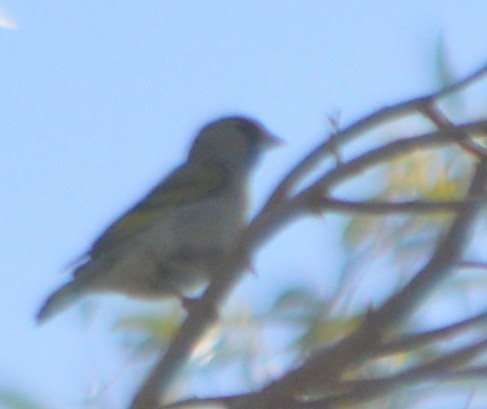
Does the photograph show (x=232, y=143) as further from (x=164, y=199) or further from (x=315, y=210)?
(x=315, y=210)

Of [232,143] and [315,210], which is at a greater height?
[315,210]

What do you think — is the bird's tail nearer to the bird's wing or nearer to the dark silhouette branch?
the bird's wing

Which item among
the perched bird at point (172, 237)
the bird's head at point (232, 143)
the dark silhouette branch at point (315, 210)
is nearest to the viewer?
the dark silhouette branch at point (315, 210)

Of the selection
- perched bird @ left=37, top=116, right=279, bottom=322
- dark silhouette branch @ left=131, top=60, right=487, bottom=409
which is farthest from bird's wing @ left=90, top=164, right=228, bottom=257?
dark silhouette branch @ left=131, top=60, right=487, bottom=409

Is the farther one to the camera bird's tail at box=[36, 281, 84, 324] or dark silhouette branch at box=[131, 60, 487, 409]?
bird's tail at box=[36, 281, 84, 324]

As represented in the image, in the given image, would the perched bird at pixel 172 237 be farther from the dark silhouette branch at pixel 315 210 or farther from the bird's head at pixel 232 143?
the dark silhouette branch at pixel 315 210

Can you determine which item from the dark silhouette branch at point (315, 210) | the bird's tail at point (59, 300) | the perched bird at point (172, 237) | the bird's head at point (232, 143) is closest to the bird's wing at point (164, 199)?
the perched bird at point (172, 237)

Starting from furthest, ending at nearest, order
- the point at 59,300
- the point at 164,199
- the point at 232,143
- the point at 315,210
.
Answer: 1. the point at 232,143
2. the point at 164,199
3. the point at 59,300
4. the point at 315,210

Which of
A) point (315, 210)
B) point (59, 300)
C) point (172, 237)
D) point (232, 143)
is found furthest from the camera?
point (232, 143)

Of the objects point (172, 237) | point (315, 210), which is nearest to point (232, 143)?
point (172, 237)
